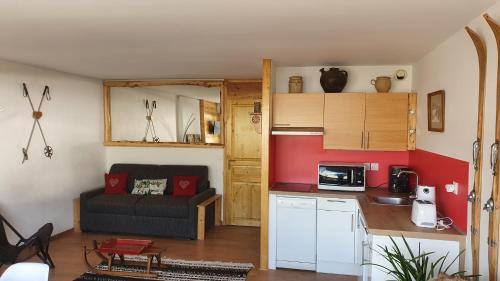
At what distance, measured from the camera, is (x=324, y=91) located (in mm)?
4133

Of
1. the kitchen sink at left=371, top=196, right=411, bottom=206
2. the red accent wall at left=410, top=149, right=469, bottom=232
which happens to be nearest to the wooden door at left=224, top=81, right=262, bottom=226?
the kitchen sink at left=371, top=196, right=411, bottom=206

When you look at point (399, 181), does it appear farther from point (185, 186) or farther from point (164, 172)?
point (164, 172)

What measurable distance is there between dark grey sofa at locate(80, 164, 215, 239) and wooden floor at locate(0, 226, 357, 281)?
141 millimetres

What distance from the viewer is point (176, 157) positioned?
19.0ft

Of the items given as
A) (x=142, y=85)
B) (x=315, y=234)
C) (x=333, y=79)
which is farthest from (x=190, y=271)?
(x=142, y=85)

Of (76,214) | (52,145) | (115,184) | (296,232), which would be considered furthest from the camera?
(115,184)

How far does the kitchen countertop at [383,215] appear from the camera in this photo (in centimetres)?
257

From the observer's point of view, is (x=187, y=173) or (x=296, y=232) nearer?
(x=296, y=232)

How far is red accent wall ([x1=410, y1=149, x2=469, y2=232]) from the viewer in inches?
99.7

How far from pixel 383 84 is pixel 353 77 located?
388 mm

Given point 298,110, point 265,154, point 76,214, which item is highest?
point 298,110

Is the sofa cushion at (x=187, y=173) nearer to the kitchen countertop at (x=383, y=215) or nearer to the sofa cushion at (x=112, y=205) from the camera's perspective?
the sofa cushion at (x=112, y=205)

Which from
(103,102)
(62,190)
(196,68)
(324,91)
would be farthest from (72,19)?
(103,102)

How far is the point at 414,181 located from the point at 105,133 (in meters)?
4.58
